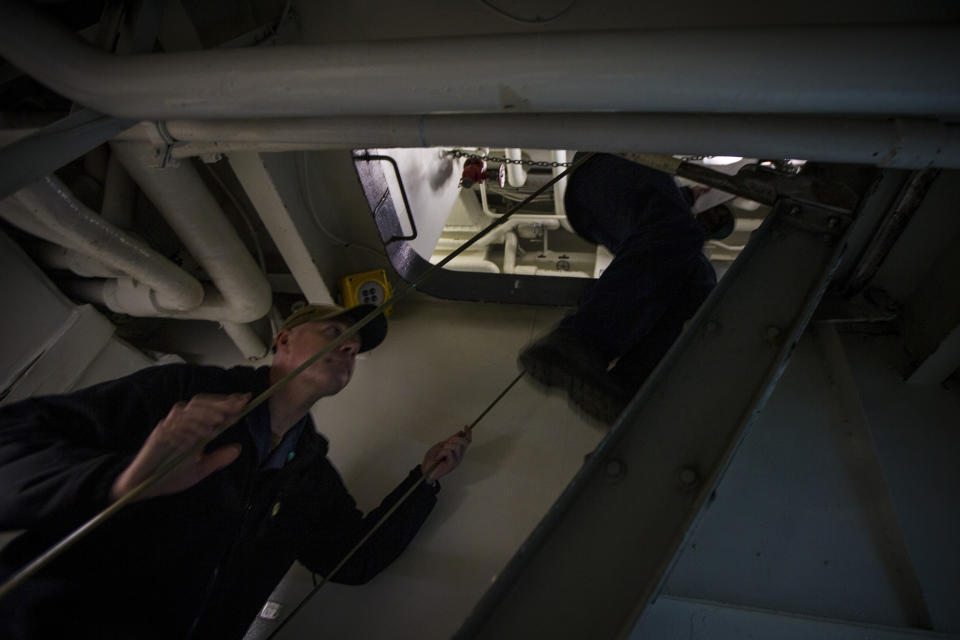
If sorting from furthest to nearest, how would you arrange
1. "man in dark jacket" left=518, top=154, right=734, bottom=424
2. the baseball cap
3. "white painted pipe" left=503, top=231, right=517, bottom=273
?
"white painted pipe" left=503, top=231, right=517, bottom=273 → the baseball cap → "man in dark jacket" left=518, top=154, right=734, bottom=424

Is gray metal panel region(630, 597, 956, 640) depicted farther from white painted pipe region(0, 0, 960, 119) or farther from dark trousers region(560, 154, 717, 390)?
white painted pipe region(0, 0, 960, 119)

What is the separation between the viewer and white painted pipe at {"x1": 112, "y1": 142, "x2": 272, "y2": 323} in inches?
43.8

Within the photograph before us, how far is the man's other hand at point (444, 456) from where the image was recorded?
1241 mm

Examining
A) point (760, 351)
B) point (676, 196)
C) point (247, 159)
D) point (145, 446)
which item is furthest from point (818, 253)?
point (247, 159)

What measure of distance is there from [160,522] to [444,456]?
65 cm

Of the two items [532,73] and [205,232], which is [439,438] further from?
[532,73]

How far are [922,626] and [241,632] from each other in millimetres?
1383

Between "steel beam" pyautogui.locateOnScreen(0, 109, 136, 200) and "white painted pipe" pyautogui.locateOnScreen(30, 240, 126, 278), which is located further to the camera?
"white painted pipe" pyautogui.locateOnScreen(30, 240, 126, 278)

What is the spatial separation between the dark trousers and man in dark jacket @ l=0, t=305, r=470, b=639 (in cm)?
54

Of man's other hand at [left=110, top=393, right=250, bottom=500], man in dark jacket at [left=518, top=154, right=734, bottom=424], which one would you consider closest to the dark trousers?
man in dark jacket at [left=518, top=154, right=734, bottom=424]

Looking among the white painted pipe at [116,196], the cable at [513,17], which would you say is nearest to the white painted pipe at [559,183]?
the cable at [513,17]

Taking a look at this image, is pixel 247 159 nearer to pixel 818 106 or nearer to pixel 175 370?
pixel 175 370

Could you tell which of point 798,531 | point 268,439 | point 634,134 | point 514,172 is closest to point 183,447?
point 268,439

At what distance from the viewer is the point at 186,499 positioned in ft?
2.86
